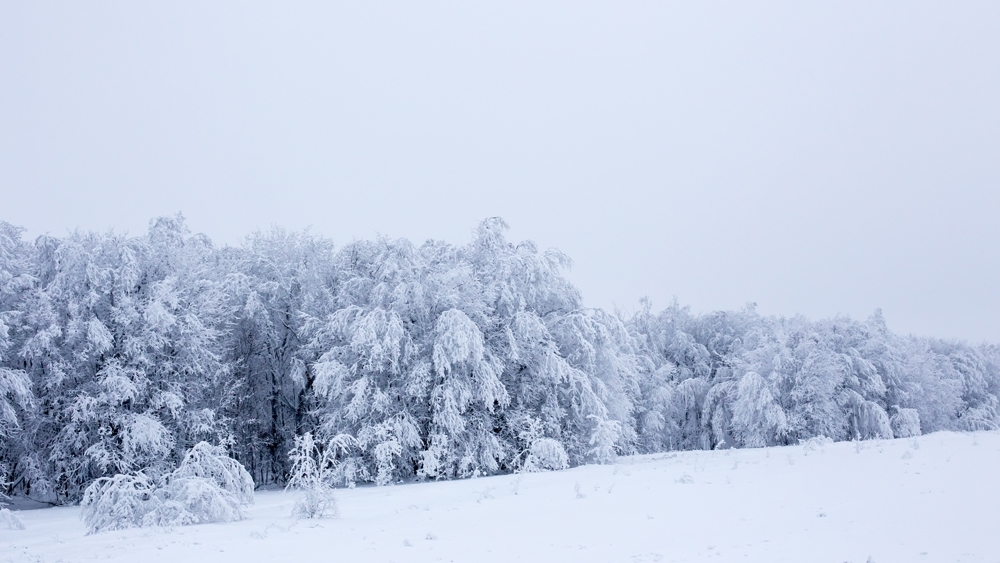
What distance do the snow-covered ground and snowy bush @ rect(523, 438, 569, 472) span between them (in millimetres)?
6093

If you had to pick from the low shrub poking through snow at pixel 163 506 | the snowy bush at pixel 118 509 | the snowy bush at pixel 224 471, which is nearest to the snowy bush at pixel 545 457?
the snowy bush at pixel 224 471

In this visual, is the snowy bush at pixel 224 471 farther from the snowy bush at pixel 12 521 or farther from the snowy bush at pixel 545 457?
the snowy bush at pixel 545 457

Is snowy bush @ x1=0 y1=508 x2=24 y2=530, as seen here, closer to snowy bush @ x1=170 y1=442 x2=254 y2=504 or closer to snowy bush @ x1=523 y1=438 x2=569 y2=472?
snowy bush @ x1=170 y1=442 x2=254 y2=504

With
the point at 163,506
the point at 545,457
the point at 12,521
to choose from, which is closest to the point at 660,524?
the point at 163,506

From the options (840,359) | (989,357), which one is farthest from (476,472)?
(989,357)

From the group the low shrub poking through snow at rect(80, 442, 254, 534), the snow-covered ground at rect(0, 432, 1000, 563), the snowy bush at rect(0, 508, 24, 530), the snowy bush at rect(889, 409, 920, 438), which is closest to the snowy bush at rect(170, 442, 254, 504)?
the snow-covered ground at rect(0, 432, 1000, 563)

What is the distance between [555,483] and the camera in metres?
17.9

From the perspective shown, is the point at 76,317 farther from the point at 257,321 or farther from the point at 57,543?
the point at 57,543

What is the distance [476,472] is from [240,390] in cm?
1222

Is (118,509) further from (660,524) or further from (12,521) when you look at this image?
(660,524)

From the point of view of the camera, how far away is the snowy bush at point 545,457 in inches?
930

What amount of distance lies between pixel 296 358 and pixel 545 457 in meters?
11.1

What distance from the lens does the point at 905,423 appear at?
4056 cm

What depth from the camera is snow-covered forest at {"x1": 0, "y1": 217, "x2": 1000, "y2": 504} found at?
23.6m
